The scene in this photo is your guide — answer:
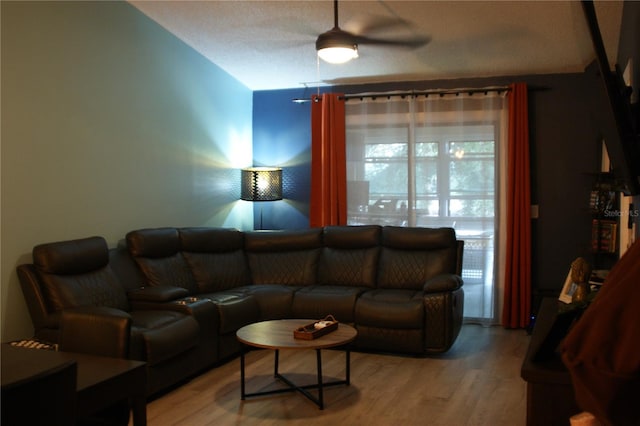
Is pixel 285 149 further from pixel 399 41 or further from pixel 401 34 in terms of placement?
pixel 401 34

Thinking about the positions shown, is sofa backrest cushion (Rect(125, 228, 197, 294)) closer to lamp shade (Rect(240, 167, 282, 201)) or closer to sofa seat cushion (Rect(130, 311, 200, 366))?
sofa seat cushion (Rect(130, 311, 200, 366))

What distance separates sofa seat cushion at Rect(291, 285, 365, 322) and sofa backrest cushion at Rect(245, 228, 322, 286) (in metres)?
0.45

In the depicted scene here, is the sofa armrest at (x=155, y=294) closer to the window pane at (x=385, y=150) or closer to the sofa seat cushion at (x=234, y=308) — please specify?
the sofa seat cushion at (x=234, y=308)

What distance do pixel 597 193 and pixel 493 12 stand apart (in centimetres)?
193

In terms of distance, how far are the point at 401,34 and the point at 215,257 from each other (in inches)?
93.3

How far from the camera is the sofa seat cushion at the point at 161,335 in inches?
126

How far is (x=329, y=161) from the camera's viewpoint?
19.1ft

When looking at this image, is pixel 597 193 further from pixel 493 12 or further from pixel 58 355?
pixel 58 355

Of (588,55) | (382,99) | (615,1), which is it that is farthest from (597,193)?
(382,99)

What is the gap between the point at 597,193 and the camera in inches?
188

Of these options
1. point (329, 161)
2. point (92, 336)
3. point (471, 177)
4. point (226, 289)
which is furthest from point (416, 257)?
point (92, 336)

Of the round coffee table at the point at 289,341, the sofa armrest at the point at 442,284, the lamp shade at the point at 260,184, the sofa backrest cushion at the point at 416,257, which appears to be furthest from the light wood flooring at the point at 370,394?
the lamp shade at the point at 260,184

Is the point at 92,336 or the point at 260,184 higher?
the point at 260,184

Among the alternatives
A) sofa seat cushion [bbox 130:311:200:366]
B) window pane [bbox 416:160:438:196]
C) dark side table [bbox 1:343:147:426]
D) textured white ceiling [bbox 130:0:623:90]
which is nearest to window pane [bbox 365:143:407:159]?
window pane [bbox 416:160:438:196]
